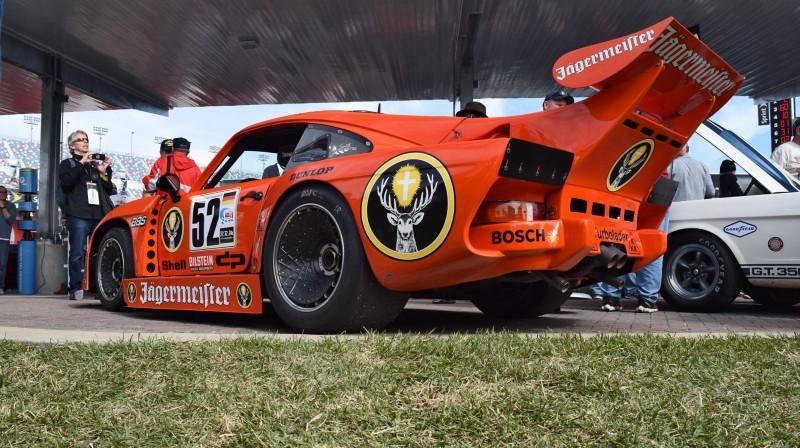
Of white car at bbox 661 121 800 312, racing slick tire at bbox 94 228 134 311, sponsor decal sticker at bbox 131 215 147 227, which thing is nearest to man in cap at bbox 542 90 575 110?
white car at bbox 661 121 800 312

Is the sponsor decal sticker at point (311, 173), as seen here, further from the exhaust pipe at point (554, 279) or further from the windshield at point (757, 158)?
the windshield at point (757, 158)

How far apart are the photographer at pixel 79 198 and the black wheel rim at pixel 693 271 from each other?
6.35m

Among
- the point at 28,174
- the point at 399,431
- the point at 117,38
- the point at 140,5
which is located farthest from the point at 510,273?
the point at 28,174

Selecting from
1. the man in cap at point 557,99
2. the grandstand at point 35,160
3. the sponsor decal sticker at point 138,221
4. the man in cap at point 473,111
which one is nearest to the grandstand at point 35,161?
the grandstand at point 35,160

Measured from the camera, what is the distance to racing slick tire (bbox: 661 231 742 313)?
6121 mm

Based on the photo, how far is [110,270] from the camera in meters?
5.94

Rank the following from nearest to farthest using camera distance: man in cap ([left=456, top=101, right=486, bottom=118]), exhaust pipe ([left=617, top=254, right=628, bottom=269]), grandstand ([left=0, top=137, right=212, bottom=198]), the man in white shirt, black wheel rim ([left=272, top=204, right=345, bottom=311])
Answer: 1. exhaust pipe ([left=617, top=254, right=628, bottom=269])
2. black wheel rim ([left=272, top=204, right=345, bottom=311])
3. man in cap ([left=456, top=101, right=486, bottom=118])
4. the man in white shirt
5. grandstand ([left=0, top=137, right=212, bottom=198])

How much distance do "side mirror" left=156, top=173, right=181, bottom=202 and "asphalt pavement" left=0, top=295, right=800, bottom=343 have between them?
0.95 m

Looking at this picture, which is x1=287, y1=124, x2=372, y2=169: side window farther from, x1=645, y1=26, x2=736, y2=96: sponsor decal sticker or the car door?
x1=645, y1=26, x2=736, y2=96: sponsor decal sticker

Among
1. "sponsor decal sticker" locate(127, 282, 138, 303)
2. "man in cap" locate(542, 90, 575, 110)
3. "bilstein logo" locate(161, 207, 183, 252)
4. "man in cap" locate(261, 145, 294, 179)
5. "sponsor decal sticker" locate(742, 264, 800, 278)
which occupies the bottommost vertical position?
"sponsor decal sticker" locate(127, 282, 138, 303)

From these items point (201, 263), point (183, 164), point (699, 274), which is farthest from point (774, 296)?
point (183, 164)

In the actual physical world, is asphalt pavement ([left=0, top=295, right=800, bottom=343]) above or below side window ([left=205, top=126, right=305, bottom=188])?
below

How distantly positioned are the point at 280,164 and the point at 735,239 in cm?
415

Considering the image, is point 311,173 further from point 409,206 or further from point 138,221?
point 138,221
